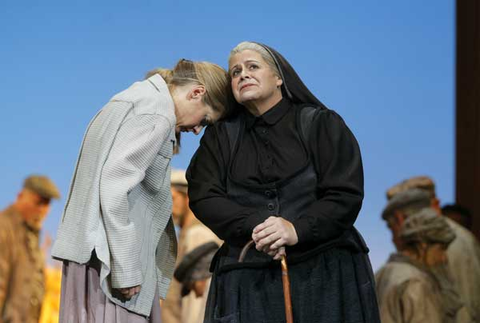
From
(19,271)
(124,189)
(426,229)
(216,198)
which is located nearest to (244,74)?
(216,198)

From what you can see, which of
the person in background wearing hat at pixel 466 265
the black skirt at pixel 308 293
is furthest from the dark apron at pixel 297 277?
the person in background wearing hat at pixel 466 265

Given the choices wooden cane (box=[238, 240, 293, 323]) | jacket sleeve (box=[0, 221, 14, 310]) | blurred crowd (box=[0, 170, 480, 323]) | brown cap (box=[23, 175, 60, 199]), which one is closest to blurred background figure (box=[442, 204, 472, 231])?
blurred crowd (box=[0, 170, 480, 323])

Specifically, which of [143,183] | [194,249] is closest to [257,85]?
[143,183]

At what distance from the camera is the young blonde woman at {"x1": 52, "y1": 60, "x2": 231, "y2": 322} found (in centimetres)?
352

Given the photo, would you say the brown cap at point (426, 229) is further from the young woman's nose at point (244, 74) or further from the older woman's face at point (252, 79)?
the young woman's nose at point (244, 74)

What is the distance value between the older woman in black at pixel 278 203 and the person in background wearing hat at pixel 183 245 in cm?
243

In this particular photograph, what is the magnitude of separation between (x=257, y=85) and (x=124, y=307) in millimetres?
892

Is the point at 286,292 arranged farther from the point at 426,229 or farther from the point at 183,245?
the point at 183,245

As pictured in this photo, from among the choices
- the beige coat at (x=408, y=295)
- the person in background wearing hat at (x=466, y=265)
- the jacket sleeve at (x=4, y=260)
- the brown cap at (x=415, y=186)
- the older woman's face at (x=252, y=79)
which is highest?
the brown cap at (x=415, y=186)

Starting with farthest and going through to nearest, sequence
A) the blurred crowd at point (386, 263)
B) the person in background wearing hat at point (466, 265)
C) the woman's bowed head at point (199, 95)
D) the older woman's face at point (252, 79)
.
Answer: the person in background wearing hat at point (466, 265), the blurred crowd at point (386, 263), the woman's bowed head at point (199, 95), the older woman's face at point (252, 79)

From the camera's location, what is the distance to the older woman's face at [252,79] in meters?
3.69

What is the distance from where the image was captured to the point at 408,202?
686 cm

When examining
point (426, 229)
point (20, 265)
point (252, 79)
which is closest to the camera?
point (252, 79)

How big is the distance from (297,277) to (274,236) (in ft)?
0.65
